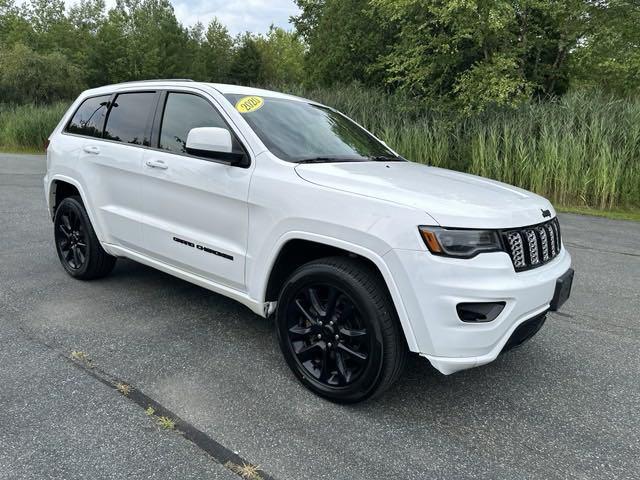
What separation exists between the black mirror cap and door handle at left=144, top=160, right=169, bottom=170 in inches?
19.5

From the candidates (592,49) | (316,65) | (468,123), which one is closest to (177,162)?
(468,123)

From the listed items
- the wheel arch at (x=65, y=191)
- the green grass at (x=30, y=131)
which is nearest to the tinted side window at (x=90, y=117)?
the wheel arch at (x=65, y=191)

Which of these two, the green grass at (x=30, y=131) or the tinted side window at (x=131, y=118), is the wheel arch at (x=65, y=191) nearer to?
the tinted side window at (x=131, y=118)

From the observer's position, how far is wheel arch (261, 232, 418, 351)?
2492 mm

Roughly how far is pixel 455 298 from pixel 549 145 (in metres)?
9.09

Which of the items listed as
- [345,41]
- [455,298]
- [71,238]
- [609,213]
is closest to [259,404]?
[455,298]

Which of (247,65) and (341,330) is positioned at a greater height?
(247,65)

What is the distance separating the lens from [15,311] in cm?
398

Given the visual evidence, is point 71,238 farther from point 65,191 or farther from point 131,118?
point 131,118

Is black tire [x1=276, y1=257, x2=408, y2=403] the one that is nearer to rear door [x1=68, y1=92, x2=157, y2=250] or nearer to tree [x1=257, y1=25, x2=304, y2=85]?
rear door [x1=68, y1=92, x2=157, y2=250]

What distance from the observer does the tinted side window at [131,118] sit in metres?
3.95

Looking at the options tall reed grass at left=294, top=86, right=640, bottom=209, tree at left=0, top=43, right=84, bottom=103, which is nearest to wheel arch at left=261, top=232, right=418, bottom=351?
tall reed grass at left=294, top=86, right=640, bottom=209

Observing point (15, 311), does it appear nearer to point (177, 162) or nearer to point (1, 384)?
point (1, 384)

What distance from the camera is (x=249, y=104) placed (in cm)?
352
